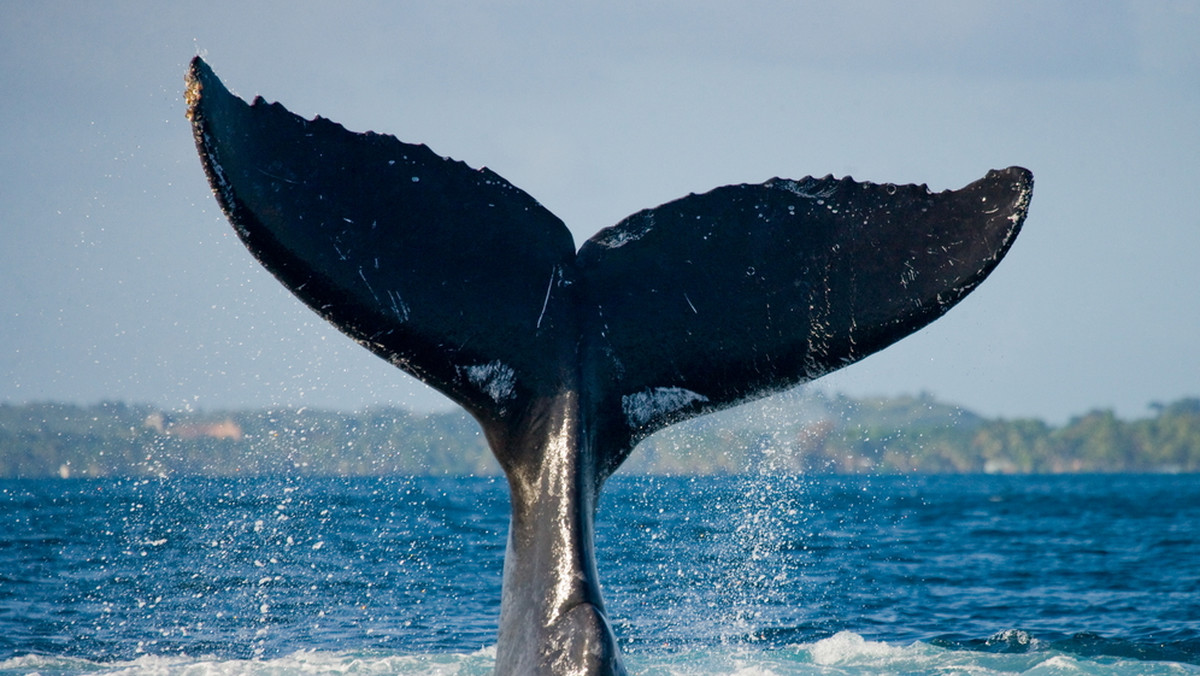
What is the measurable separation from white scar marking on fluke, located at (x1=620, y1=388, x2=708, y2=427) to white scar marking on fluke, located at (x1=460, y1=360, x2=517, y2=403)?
48 centimetres

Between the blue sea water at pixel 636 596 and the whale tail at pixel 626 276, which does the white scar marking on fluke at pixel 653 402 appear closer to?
the whale tail at pixel 626 276

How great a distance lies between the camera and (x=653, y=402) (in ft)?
16.8

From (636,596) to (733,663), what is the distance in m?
4.84

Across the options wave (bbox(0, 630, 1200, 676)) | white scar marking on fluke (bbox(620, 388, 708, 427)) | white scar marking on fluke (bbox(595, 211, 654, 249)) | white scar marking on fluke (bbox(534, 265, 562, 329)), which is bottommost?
wave (bbox(0, 630, 1200, 676))

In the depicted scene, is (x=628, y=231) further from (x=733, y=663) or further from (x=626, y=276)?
(x=733, y=663)

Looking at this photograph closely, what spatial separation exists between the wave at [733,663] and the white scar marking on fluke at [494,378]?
11.3ft

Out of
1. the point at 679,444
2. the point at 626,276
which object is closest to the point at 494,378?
the point at 626,276

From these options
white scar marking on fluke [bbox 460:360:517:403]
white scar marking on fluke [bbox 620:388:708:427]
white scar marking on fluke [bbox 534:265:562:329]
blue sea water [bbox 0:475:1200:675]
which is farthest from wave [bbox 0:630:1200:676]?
white scar marking on fluke [bbox 534:265:562:329]

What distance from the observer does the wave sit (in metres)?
8.16

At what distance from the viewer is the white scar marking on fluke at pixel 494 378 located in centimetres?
485

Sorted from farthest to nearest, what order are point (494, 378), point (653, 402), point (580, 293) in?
point (653, 402), point (580, 293), point (494, 378)

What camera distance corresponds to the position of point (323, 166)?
4359mm

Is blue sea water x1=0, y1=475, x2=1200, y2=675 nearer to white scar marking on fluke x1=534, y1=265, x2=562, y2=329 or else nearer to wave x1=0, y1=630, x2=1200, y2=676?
wave x1=0, y1=630, x2=1200, y2=676

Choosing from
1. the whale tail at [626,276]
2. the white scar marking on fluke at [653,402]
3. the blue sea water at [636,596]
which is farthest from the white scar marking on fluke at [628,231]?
the blue sea water at [636,596]
